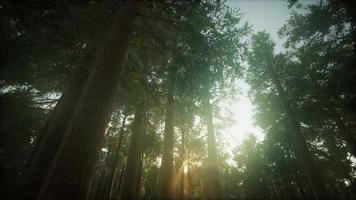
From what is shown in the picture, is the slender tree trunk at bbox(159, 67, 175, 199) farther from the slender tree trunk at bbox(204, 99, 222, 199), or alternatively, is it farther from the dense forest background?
the slender tree trunk at bbox(204, 99, 222, 199)

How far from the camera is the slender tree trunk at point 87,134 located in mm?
2848

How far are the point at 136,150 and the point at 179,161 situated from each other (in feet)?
48.1

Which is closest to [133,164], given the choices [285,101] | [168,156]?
[168,156]

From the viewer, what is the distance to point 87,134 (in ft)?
10.7

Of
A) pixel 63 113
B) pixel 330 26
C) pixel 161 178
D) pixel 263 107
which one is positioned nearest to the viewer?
pixel 63 113

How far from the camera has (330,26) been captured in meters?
13.9

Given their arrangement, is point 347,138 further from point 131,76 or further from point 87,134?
point 87,134

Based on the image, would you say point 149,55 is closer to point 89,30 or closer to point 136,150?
point 89,30

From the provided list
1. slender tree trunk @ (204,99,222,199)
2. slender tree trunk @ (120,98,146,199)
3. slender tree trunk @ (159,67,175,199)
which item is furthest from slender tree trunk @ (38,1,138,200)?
slender tree trunk @ (204,99,222,199)

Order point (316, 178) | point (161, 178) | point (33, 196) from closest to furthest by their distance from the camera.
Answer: point (33, 196) → point (161, 178) → point (316, 178)

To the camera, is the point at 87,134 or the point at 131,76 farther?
the point at 131,76

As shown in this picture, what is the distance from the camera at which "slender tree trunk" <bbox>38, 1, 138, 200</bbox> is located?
2.85 m

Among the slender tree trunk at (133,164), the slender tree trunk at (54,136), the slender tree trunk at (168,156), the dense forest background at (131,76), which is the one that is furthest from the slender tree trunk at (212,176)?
the slender tree trunk at (54,136)

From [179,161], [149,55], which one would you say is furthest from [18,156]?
[179,161]
